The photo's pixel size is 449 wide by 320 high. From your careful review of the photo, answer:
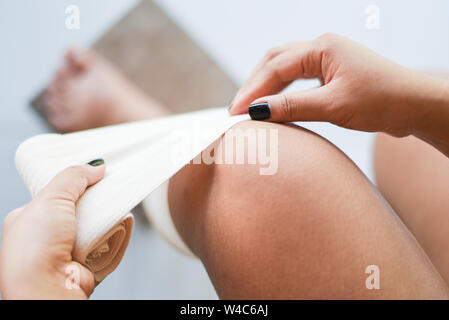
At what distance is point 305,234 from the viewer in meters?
0.38

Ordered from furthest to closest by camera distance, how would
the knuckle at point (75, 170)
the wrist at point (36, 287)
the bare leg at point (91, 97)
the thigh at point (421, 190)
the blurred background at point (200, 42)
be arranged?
1. the bare leg at point (91, 97)
2. the blurred background at point (200, 42)
3. the thigh at point (421, 190)
4. the knuckle at point (75, 170)
5. the wrist at point (36, 287)

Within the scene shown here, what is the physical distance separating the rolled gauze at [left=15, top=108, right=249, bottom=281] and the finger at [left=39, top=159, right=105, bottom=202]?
0.04 feet

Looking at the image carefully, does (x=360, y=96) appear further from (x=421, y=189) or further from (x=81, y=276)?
(x=81, y=276)

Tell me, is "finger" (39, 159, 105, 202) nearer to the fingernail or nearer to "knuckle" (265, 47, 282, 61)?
the fingernail

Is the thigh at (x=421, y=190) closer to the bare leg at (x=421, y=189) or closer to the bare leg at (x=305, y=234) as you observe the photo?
the bare leg at (x=421, y=189)

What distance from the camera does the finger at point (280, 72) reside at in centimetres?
52

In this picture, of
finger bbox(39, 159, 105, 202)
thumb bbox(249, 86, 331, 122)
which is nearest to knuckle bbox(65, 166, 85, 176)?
finger bbox(39, 159, 105, 202)

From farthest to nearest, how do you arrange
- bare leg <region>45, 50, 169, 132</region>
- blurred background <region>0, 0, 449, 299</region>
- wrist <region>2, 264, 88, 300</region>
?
bare leg <region>45, 50, 169, 132</region>
blurred background <region>0, 0, 449, 299</region>
wrist <region>2, 264, 88, 300</region>

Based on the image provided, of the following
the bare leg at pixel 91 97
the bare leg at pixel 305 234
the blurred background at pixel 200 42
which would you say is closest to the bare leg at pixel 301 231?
the bare leg at pixel 305 234

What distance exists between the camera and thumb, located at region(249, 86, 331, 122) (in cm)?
47

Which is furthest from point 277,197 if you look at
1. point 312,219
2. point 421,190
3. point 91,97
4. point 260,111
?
point 91,97

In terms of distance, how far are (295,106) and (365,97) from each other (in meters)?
0.11
